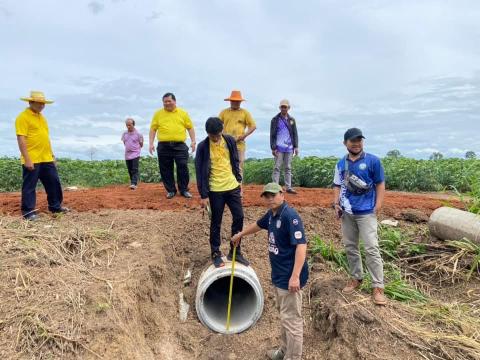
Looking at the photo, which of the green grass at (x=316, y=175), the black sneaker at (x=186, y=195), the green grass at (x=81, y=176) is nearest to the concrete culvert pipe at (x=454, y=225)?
the black sneaker at (x=186, y=195)

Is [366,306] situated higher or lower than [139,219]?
lower

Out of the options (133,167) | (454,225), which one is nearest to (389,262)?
(454,225)

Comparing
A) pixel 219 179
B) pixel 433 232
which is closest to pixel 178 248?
pixel 219 179

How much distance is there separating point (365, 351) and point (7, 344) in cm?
324

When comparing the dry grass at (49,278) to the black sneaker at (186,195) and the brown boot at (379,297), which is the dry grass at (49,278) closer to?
the black sneaker at (186,195)

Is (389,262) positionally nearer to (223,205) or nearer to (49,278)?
(223,205)

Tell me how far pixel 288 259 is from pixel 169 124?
401 cm

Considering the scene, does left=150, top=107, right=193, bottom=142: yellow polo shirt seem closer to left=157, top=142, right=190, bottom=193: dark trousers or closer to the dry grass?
left=157, top=142, right=190, bottom=193: dark trousers

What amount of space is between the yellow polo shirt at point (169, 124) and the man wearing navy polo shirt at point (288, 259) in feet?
11.3

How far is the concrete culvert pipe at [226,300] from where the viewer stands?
5.30 metres

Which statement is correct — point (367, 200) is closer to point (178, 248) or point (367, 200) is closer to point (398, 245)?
point (398, 245)

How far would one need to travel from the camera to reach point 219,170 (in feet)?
17.4

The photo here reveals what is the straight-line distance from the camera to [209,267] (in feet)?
18.4

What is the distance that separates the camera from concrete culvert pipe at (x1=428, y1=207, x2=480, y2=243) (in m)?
5.82
